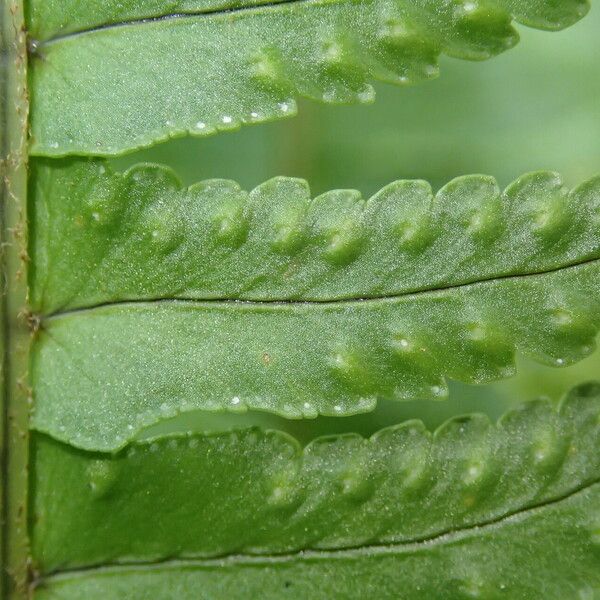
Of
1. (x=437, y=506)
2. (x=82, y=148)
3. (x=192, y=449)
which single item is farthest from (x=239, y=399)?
(x=82, y=148)

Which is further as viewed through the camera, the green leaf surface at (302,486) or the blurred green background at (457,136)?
A: the blurred green background at (457,136)

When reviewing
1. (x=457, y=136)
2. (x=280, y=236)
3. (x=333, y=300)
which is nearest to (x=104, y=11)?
(x=280, y=236)

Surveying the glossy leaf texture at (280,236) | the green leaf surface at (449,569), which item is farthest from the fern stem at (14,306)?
the green leaf surface at (449,569)

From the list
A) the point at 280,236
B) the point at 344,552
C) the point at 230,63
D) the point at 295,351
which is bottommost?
the point at 344,552

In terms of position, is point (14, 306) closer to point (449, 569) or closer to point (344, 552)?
point (344, 552)

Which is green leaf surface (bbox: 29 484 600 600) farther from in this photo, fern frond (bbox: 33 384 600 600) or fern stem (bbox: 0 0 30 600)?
fern stem (bbox: 0 0 30 600)

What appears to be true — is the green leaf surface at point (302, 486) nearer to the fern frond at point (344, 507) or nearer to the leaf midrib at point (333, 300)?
the fern frond at point (344, 507)

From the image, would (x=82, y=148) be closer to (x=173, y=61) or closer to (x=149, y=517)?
(x=173, y=61)

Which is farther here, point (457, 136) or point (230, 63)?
point (457, 136)
